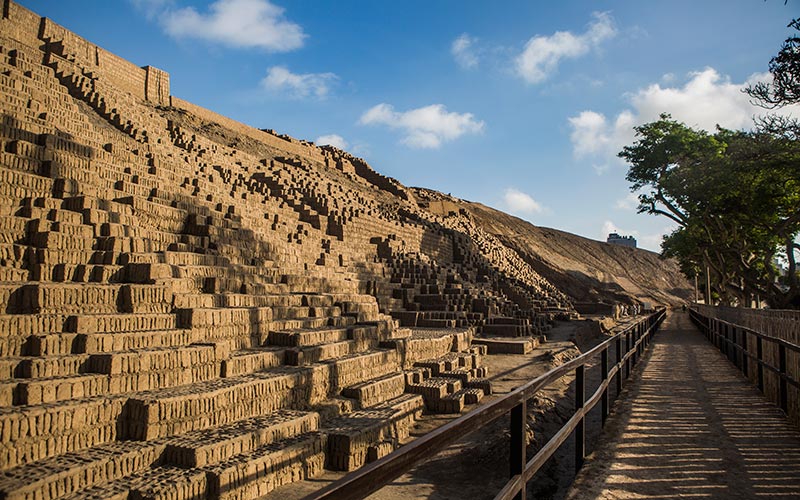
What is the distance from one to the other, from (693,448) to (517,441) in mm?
3603

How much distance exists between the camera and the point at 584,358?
4.84 m

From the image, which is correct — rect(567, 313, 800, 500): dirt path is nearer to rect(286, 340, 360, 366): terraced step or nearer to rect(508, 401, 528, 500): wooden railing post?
rect(508, 401, 528, 500): wooden railing post

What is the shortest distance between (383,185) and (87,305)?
37.7 meters

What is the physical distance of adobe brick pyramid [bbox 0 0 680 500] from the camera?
196 inches

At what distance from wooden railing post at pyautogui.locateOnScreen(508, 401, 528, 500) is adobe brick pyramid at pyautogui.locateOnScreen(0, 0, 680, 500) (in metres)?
2.95

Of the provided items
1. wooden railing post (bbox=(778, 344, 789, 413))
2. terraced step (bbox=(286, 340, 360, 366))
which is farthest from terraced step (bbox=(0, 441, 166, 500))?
wooden railing post (bbox=(778, 344, 789, 413))

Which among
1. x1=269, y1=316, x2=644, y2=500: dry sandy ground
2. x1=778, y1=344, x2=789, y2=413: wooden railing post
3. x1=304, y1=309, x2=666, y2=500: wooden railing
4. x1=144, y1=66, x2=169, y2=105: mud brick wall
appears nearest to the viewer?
x1=304, y1=309, x2=666, y2=500: wooden railing

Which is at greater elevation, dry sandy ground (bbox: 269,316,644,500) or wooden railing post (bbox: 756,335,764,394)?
wooden railing post (bbox: 756,335,764,394)

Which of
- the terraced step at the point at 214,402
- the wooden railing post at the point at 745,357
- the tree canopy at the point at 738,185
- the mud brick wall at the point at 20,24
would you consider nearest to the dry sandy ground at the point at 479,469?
the terraced step at the point at 214,402

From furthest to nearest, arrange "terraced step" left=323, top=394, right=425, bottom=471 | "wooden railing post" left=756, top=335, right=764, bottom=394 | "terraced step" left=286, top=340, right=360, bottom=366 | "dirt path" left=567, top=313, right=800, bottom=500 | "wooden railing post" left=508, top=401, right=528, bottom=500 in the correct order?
"wooden railing post" left=756, top=335, right=764, bottom=394 → "terraced step" left=286, top=340, right=360, bottom=366 → "terraced step" left=323, top=394, right=425, bottom=471 → "dirt path" left=567, top=313, right=800, bottom=500 → "wooden railing post" left=508, top=401, right=528, bottom=500

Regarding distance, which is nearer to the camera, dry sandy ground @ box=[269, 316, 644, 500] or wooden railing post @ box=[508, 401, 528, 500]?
wooden railing post @ box=[508, 401, 528, 500]

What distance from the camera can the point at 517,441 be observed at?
2926 mm

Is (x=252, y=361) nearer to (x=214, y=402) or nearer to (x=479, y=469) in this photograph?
(x=214, y=402)

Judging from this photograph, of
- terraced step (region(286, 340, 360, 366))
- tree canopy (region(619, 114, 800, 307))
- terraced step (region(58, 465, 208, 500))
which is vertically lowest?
terraced step (region(58, 465, 208, 500))
